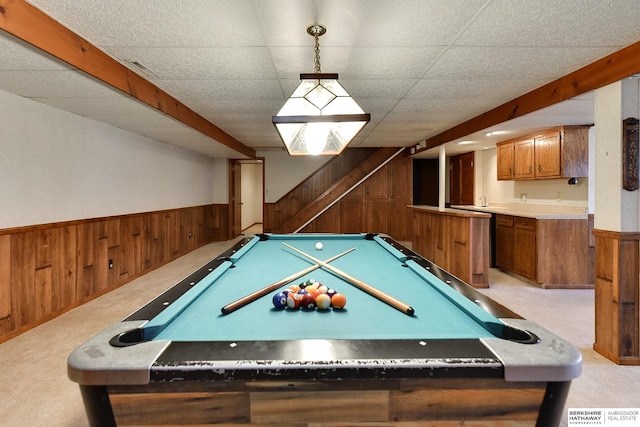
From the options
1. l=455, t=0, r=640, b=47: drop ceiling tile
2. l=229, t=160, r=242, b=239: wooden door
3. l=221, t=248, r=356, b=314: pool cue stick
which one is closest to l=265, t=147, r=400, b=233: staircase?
l=229, t=160, r=242, b=239: wooden door

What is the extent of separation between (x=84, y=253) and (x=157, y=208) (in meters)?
1.81

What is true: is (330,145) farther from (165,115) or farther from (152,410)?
(152,410)

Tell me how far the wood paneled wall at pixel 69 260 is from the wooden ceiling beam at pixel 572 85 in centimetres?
477

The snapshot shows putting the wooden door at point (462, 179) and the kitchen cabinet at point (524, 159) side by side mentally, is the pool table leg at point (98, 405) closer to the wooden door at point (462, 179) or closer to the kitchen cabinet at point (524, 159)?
the kitchen cabinet at point (524, 159)

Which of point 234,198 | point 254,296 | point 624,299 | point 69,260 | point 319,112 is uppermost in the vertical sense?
point 319,112

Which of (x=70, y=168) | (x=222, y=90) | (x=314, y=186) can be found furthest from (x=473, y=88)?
(x=314, y=186)

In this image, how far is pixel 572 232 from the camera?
4.05 meters

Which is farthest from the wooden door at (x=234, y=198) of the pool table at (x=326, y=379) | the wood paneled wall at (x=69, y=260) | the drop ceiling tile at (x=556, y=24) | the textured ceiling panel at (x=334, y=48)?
the pool table at (x=326, y=379)

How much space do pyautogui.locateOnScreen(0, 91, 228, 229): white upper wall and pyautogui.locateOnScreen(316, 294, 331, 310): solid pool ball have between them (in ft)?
9.62

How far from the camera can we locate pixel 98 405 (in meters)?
0.94

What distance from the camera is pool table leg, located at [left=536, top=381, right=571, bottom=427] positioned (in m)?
0.95

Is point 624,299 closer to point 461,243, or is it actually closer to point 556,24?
point 556,24

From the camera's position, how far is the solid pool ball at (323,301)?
1402 millimetres

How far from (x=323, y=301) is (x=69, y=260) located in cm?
329
